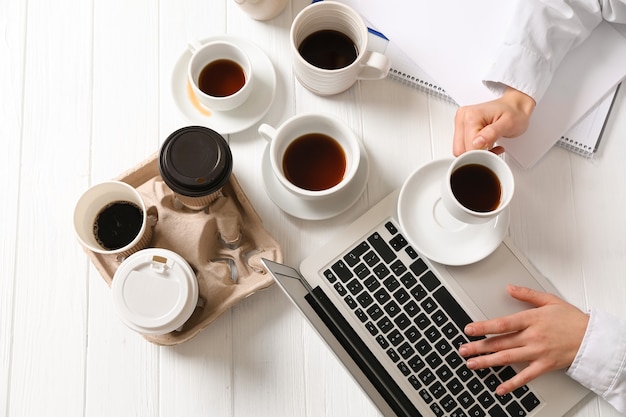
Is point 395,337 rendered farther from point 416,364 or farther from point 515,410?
point 515,410

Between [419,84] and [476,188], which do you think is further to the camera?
[419,84]

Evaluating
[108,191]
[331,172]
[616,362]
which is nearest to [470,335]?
[616,362]

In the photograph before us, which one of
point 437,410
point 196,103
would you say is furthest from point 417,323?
point 196,103

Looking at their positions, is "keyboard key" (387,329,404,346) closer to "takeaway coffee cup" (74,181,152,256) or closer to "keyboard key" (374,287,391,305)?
"keyboard key" (374,287,391,305)

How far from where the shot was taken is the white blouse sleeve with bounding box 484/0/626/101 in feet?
2.81

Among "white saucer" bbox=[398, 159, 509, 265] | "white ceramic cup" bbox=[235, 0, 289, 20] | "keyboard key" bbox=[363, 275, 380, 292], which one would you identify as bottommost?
"keyboard key" bbox=[363, 275, 380, 292]

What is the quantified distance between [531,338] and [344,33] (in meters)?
0.51

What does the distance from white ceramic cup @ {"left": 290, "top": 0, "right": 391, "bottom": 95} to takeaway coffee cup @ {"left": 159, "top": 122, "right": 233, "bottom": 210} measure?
0.60ft

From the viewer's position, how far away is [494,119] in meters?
0.85

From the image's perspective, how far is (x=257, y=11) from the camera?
91 cm

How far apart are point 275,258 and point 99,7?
1.65 ft

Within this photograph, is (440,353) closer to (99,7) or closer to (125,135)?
(125,135)

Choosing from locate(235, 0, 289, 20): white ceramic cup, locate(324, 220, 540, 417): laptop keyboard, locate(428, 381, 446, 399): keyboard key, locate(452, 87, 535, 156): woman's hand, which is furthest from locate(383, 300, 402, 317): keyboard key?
locate(235, 0, 289, 20): white ceramic cup

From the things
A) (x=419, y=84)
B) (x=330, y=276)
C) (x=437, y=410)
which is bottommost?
(x=437, y=410)
